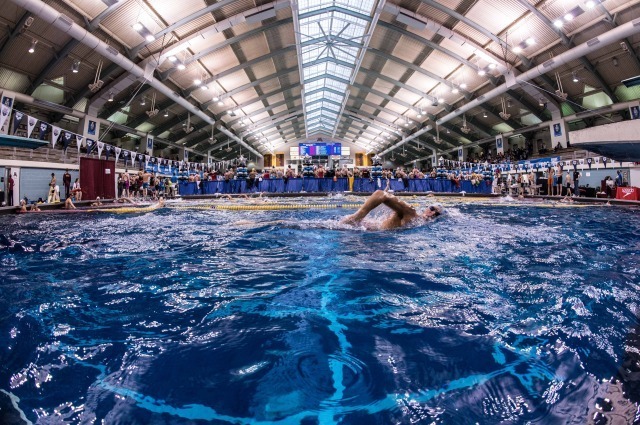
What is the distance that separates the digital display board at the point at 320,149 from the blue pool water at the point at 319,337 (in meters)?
35.6

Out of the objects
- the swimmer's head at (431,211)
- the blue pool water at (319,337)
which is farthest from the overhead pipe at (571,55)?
the blue pool water at (319,337)

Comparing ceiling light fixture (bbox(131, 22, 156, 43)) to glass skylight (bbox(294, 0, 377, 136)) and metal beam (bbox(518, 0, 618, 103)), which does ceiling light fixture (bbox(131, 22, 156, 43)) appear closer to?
glass skylight (bbox(294, 0, 377, 136))

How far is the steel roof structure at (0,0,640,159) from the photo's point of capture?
12945 millimetres

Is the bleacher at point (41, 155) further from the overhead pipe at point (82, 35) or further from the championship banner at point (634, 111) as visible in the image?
the championship banner at point (634, 111)

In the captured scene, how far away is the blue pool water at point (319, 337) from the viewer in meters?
1.17

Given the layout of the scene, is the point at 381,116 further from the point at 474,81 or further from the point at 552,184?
the point at 552,184

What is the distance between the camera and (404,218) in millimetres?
5566

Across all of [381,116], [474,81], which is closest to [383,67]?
[474,81]

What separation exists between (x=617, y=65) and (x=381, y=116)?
18.8 meters

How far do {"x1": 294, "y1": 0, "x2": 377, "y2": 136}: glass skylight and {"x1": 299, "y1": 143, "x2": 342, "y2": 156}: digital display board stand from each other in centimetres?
509

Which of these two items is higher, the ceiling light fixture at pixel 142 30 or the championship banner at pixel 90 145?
the ceiling light fixture at pixel 142 30

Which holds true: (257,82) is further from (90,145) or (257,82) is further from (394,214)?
(394,214)

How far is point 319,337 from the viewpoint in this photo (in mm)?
1673

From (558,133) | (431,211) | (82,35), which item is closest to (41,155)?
(82,35)
